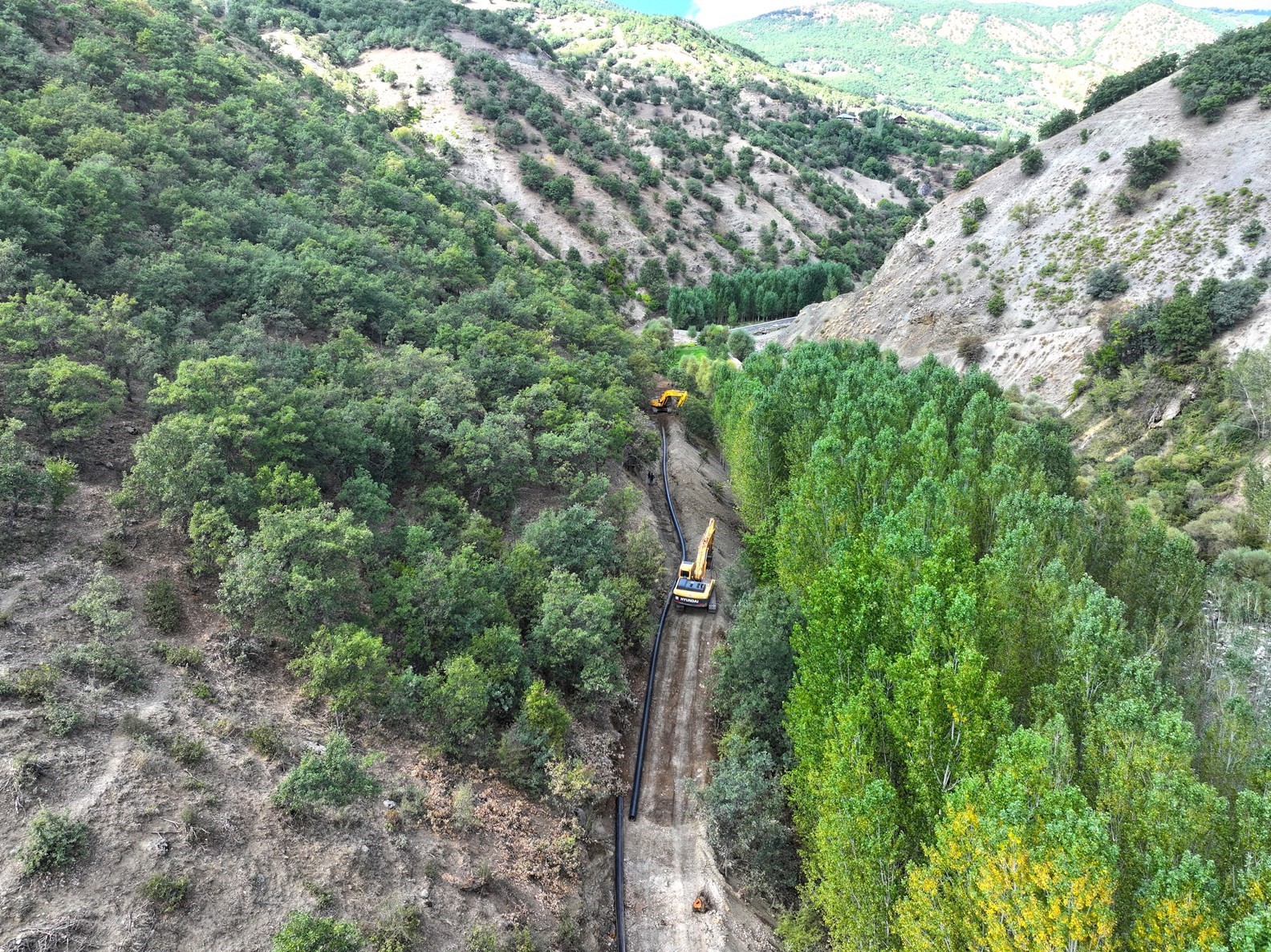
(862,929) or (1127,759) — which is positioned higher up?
(1127,759)

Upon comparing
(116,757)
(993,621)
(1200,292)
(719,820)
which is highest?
(1200,292)

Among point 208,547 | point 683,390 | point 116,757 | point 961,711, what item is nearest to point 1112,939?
point 961,711

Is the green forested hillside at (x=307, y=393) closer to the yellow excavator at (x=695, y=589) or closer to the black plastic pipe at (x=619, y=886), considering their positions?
the yellow excavator at (x=695, y=589)

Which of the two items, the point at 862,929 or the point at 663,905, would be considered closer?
the point at 862,929

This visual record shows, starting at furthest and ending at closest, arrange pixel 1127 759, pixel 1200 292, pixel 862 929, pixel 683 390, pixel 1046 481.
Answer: pixel 683 390
pixel 1200 292
pixel 1046 481
pixel 862 929
pixel 1127 759

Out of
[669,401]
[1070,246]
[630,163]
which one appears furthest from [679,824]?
[630,163]

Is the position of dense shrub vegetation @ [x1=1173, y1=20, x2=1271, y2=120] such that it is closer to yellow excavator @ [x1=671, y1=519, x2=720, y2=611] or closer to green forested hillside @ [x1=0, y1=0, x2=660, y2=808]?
green forested hillside @ [x1=0, y1=0, x2=660, y2=808]

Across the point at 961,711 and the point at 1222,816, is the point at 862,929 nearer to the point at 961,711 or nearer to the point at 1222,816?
the point at 961,711

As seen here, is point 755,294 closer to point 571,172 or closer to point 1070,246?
point 571,172

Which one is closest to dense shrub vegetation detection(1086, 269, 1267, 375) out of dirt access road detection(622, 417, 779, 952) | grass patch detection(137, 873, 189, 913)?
dirt access road detection(622, 417, 779, 952)
